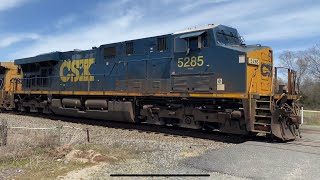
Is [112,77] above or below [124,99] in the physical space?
above

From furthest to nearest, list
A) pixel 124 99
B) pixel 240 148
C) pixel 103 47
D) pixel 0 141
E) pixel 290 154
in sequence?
pixel 103 47, pixel 124 99, pixel 0 141, pixel 240 148, pixel 290 154

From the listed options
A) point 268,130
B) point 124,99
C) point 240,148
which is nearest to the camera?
point 240,148

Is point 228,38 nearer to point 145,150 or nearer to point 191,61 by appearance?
point 191,61

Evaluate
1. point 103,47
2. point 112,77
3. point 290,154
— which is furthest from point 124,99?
point 290,154

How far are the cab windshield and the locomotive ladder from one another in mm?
2424

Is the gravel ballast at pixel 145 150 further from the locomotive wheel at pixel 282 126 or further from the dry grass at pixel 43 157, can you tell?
the locomotive wheel at pixel 282 126

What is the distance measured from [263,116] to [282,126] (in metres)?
0.67

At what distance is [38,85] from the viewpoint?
1888 cm

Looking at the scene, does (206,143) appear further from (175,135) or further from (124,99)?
(124,99)

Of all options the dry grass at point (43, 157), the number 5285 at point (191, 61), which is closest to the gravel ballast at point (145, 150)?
the dry grass at point (43, 157)

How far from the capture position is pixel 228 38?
1158cm

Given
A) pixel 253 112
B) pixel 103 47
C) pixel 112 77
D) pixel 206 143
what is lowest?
pixel 206 143

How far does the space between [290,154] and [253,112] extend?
8.04 ft

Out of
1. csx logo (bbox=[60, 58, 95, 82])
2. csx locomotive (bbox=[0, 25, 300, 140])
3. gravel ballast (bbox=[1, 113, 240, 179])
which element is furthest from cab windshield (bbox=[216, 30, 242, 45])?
csx logo (bbox=[60, 58, 95, 82])
